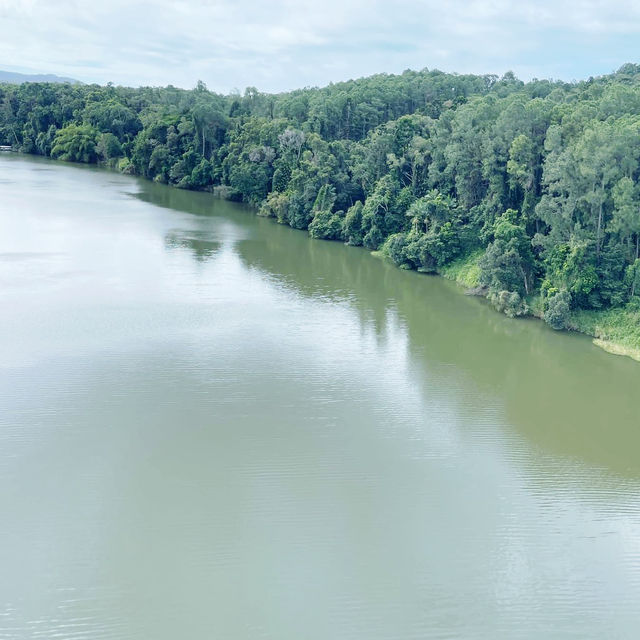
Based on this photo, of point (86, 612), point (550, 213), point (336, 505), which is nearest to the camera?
point (86, 612)

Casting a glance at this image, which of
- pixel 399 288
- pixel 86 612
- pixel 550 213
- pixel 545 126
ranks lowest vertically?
pixel 86 612

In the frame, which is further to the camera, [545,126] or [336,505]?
[545,126]

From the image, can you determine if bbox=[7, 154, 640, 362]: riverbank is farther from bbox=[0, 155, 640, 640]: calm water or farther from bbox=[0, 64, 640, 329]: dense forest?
bbox=[0, 155, 640, 640]: calm water

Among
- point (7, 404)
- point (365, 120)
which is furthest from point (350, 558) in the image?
point (365, 120)

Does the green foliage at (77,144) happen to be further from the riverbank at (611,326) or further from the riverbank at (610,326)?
the riverbank at (611,326)

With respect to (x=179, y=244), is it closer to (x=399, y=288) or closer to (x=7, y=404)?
(x=399, y=288)

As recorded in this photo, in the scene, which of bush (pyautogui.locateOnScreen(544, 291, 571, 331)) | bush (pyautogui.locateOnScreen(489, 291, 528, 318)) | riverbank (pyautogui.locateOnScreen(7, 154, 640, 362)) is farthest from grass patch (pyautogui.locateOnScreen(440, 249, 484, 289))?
bush (pyautogui.locateOnScreen(544, 291, 571, 331))

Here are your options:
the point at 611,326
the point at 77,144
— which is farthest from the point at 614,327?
the point at 77,144

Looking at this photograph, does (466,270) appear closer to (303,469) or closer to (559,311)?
(559,311)
